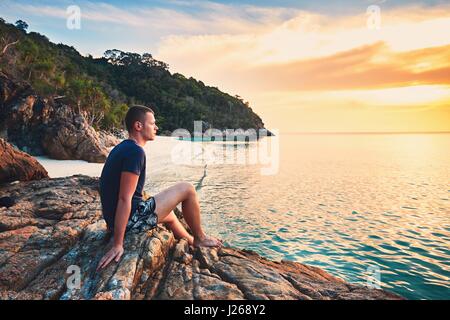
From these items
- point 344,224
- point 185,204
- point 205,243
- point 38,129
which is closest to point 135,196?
point 185,204

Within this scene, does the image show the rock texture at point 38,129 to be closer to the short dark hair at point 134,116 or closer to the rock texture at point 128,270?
the rock texture at point 128,270

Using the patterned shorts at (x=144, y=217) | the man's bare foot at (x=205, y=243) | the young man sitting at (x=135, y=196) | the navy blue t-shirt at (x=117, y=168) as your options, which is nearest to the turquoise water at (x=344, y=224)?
the man's bare foot at (x=205, y=243)

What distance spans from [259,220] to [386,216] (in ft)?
20.6

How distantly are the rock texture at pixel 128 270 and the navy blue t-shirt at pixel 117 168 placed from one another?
1.83 ft

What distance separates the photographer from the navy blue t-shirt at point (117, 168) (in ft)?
12.0

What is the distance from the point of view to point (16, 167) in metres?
7.96

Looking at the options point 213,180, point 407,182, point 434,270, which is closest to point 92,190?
point 434,270

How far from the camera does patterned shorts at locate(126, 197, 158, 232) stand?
4.12 metres

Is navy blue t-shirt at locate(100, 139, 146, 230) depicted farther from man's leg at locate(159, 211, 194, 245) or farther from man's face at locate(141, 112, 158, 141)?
man's leg at locate(159, 211, 194, 245)

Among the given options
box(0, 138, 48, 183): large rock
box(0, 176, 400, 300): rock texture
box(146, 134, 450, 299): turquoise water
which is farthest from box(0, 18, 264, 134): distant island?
box(0, 176, 400, 300): rock texture

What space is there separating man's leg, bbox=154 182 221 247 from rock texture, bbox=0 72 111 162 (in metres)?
19.1

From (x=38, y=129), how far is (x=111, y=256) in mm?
22525

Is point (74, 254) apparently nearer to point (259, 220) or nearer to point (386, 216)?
point (259, 220)

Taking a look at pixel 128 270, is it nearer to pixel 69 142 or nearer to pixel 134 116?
pixel 134 116
